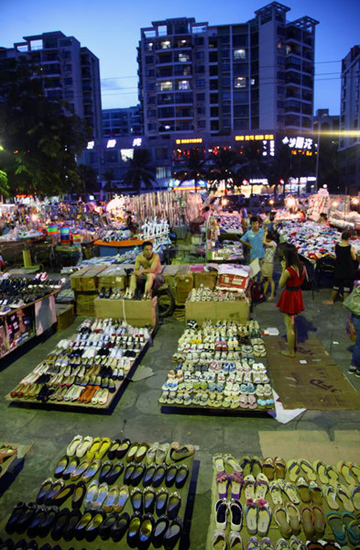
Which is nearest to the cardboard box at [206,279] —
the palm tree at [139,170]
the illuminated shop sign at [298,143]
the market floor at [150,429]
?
the market floor at [150,429]

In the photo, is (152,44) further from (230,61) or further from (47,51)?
(47,51)

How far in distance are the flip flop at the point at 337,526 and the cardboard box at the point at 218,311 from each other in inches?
169

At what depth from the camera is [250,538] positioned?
2641 mm

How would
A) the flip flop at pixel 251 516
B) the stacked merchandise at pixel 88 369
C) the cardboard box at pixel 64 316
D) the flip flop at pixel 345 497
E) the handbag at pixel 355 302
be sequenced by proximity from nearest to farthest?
the flip flop at pixel 251 516 → the flip flop at pixel 345 497 → the stacked merchandise at pixel 88 369 → the handbag at pixel 355 302 → the cardboard box at pixel 64 316

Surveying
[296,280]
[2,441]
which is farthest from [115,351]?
[296,280]

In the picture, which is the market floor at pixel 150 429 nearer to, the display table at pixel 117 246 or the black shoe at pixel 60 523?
the black shoe at pixel 60 523

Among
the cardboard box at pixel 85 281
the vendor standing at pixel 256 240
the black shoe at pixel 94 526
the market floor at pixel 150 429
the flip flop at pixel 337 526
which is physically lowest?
the market floor at pixel 150 429

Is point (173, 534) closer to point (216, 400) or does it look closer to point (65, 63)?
point (216, 400)

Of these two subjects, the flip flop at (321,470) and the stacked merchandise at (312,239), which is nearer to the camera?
the flip flop at (321,470)

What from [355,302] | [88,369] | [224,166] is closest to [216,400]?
[88,369]

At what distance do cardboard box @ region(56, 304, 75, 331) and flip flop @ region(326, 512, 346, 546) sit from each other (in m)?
5.88

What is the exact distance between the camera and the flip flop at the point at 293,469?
10.3ft

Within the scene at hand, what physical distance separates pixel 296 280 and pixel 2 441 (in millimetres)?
4176

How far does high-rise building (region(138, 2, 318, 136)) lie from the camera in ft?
201
